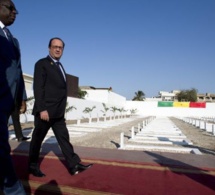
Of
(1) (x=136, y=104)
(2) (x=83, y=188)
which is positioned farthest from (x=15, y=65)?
(1) (x=136, y=104)

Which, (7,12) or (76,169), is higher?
(7,12)

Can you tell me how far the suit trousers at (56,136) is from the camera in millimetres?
3639

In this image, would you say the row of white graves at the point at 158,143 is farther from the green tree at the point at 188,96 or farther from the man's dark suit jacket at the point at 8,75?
the green tree at the point at 188,96

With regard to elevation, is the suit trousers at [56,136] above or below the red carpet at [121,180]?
above

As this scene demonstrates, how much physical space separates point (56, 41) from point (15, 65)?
1286 mm

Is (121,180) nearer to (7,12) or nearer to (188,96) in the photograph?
(7,12)

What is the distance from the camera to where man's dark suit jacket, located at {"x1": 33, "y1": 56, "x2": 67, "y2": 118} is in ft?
11.7

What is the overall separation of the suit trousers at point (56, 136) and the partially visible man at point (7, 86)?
93 cm

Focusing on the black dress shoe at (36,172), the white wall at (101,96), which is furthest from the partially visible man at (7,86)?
the white wall at (101,96)

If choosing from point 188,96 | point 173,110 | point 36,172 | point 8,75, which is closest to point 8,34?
point 8,75

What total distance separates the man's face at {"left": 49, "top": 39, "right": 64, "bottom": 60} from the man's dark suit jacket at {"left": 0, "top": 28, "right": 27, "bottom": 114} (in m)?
1.11

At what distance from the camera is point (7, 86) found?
2402 millimetres

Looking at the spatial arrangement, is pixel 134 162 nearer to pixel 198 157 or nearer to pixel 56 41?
pixel 198 157

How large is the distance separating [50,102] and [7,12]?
51.5 inches
